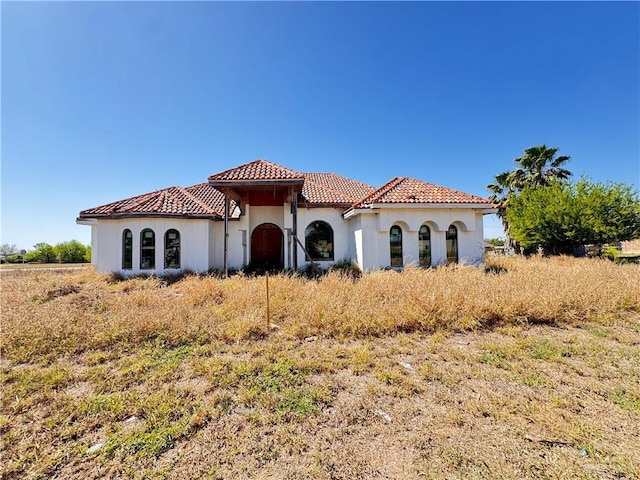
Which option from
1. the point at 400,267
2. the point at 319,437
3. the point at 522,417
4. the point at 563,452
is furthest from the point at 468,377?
the point at 400,267

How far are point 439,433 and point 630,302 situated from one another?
26.7ft

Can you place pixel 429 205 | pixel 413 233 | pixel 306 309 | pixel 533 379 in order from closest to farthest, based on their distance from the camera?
pixel 533 379
pixel 306 309
pixel 429 205
pixel 413 233

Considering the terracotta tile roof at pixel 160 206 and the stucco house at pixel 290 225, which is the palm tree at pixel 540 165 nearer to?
the stucco house at pixel 290 225

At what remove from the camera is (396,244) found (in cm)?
1239

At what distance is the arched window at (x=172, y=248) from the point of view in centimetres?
1291

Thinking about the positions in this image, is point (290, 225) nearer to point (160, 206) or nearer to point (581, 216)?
point (160, 206)

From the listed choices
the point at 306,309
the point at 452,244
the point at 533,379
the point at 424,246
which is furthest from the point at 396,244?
the point at 533,379

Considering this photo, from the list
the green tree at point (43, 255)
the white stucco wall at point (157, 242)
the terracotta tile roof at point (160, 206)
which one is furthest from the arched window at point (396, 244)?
the green tree at point (43, 255)

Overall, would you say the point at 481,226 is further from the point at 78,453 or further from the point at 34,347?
the point at 34,347

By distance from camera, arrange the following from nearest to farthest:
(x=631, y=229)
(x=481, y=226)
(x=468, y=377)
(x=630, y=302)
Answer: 1. (x=468, y=377)
2. (x=630, y=302)
3. (x=481, y=226)
4. (x=631, y=229)

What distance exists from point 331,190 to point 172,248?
9327mm

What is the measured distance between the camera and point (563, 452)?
2.54 metres

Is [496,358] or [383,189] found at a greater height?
[383,189]

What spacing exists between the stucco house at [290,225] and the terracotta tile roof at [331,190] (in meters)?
0.11
